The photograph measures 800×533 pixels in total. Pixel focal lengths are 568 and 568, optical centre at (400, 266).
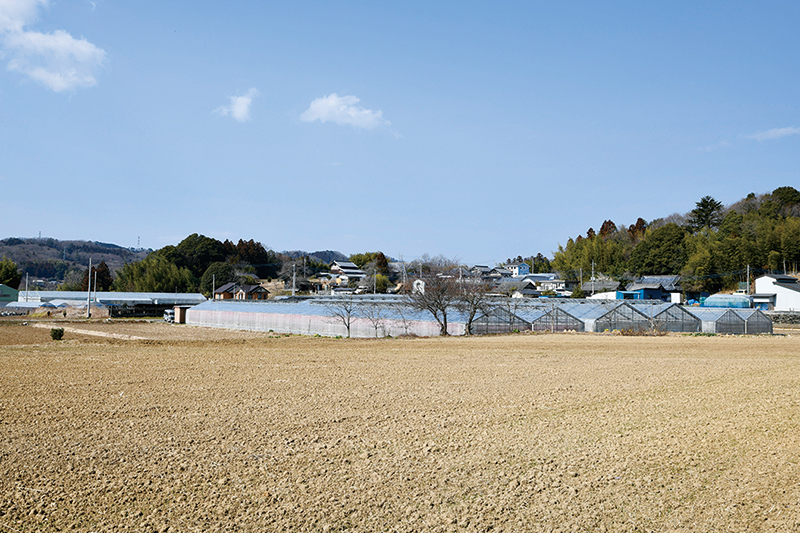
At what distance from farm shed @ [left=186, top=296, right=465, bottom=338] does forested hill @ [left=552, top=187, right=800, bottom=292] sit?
149 feet

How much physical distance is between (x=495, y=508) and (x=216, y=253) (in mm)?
106682

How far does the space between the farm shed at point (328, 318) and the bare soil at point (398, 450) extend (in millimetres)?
18206

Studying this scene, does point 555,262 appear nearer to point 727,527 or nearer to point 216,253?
point 216,253

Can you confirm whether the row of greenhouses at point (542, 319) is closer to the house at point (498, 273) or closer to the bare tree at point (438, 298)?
the bare tree at point (438, 298)

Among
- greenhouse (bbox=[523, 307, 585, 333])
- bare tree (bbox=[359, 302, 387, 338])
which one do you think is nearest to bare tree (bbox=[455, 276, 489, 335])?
greenhouse (bbox=[523, 307, 585, 333])

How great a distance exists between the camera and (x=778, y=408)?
11.9 meters

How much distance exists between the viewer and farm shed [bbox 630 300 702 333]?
3703 centimetres

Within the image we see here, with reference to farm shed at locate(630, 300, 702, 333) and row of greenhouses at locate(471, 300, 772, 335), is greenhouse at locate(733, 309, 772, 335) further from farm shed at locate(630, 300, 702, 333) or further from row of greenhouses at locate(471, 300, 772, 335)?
farm shed at locate(630, 300, 702, 333)

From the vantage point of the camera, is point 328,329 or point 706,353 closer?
point 706,353

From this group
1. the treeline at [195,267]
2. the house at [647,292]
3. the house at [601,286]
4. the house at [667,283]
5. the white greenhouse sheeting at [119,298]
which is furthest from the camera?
the treeline at [195,267]

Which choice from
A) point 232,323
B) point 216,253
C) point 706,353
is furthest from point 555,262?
point 706,353

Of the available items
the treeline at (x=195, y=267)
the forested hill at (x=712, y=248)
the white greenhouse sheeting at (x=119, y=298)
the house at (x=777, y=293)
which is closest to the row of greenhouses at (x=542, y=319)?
the house at (x=777, y=293)

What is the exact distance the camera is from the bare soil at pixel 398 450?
21.6 feet

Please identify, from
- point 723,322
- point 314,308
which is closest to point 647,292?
point 723,322
